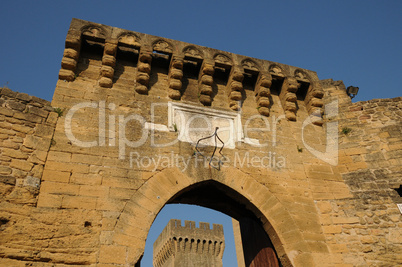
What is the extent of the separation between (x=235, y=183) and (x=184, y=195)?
0.90 metres

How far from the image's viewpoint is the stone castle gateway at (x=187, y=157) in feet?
13.2

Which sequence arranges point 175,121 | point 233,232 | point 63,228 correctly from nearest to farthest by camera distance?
point 63,228 < point 175,121 < point 233,232

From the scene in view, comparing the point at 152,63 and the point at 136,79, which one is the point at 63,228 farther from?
the point at 152,63

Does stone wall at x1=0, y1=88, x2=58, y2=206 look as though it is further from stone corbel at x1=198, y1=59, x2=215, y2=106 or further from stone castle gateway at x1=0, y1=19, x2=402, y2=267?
stone corbel at x1=198, y1=59, x2=215, y2=106

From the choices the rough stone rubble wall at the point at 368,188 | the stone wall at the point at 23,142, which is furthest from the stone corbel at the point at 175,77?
the rough stone rubble wall at the point at 368,188

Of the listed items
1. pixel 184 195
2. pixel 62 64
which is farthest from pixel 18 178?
pixel 184 195

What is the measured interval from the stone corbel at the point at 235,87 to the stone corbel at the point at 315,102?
4.92 ft

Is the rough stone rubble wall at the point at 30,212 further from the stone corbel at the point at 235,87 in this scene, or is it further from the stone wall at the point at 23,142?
the stone corbel at the point at 235,87

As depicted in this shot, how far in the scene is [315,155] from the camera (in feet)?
19.4

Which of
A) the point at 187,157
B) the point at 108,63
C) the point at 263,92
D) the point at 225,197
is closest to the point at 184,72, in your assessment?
the point at 108,63

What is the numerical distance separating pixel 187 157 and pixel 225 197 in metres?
0.98

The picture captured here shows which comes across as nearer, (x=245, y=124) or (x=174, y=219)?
(x=245, y=124)

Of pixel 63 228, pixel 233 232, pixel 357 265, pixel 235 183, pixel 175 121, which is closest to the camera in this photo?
pixel 63 228

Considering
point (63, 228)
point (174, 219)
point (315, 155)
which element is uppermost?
point (174, 219)
